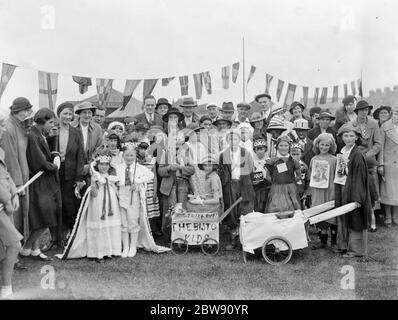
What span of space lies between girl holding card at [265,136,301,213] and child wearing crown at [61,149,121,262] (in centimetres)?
182

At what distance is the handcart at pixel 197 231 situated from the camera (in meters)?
5.39

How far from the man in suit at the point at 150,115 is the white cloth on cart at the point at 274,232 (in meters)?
2.25

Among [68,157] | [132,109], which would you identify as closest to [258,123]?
[132,109]

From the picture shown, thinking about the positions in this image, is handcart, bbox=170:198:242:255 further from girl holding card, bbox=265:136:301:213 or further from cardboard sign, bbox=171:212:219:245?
girl holding card, bbox=265:136:301:213

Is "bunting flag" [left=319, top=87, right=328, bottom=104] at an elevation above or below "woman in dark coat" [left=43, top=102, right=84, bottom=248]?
above

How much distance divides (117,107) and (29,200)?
2546 mm

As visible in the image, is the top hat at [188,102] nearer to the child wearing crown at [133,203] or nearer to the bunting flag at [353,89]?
the child wearing crown at [133,203]

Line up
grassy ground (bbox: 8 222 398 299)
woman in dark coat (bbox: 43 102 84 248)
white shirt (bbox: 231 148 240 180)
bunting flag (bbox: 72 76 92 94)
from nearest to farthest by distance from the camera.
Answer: grassy ground (bbox: 8 222 398 299) → woman in dark coat (bbox: 43 102 84 248) → white shirt (bbox: 231 148 240 180) → bunting flag (bbox: 72 76 92 94)

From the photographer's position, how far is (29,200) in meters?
5.20

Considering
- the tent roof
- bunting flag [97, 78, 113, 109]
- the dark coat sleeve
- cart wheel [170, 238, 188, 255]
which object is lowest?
cart wheel [170, 238, 188, 255]

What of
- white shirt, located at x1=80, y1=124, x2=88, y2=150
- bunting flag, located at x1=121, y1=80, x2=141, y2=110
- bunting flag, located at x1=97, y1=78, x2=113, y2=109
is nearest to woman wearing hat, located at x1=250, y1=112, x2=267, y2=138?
bunting flag, located at x1=121, y1=80, x2=141, y2=110

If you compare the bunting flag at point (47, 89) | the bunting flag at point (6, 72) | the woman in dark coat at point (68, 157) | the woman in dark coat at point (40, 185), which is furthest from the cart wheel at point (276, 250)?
the bunting flag at point (6, 72)

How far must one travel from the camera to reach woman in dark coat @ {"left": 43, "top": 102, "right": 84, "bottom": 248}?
5469 mm

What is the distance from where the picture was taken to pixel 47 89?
6.02 meters
